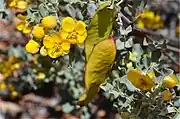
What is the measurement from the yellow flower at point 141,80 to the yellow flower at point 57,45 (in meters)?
0.21

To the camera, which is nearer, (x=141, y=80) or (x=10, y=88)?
(x=141, y=80)

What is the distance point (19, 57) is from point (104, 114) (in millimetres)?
605

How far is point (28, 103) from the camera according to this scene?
2697 mm

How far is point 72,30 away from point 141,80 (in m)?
0.25

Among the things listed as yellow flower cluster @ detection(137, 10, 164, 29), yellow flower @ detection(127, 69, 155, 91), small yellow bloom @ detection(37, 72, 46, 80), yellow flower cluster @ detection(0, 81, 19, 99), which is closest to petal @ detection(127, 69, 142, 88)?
yellow flower @ detection(127, 69, 155, 91)

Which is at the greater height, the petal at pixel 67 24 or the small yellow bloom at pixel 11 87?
the petal at pixel 67 24

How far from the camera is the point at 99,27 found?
4.68 feet

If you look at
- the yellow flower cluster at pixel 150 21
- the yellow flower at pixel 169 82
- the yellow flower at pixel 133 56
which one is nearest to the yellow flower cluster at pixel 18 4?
the yellow flower at pixel 133 56

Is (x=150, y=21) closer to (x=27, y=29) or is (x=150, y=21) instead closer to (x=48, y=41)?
(x=27, y=29)

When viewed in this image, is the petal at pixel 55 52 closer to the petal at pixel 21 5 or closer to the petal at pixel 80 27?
the petal at pixel 80 27

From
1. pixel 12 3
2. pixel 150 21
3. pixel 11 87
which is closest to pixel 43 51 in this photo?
pixel 12 3

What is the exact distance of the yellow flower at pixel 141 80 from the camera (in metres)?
1.39

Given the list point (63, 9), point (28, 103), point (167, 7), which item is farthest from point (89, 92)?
point (167, 7)

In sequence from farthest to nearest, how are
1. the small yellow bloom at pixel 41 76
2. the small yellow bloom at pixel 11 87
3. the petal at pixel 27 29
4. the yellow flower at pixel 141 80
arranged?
the small yellow bloom at pixel 11 87 < the small yellow bloom at pixel 41 76 < the petal at pixel 27 29 < the yellow flower at pixel 141 80
